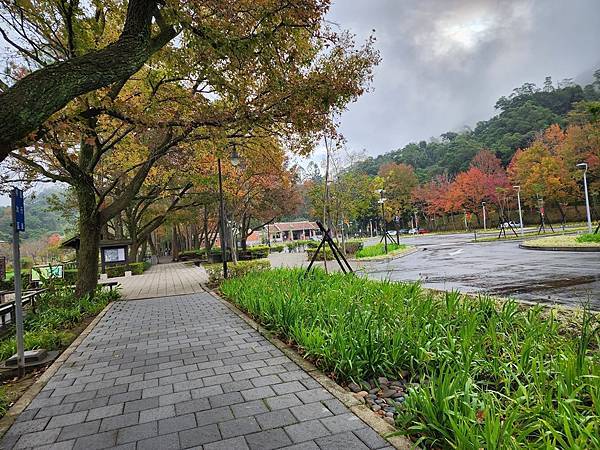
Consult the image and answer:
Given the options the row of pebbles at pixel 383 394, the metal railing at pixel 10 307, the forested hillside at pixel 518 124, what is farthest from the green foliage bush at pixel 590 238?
the forested hillside at pixel 518 124

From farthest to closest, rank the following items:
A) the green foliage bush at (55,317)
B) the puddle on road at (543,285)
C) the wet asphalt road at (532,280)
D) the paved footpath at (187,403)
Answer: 1. the puddle on road at (543,285)
2. the wet asphalt road at (532,280)
3. the green foliage bush at (55,317)
4. the paved footpath at (187,403)

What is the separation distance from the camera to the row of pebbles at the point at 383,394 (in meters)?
2.76

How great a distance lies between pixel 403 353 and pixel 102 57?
4013mm

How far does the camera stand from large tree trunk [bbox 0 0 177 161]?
9.48ft

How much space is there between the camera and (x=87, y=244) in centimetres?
976

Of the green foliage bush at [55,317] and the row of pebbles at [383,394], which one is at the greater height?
the green foliage bush at [55,317]

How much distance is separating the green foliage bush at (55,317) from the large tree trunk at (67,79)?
10.0 ft

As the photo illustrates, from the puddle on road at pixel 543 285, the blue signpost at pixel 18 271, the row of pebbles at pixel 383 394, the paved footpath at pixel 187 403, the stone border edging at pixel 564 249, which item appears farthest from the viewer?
the stone border edging at pixel 564 249

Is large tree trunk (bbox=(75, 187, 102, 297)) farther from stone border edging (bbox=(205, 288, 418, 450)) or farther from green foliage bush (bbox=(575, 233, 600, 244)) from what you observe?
green foliage bush (bbox=(575, 233, 600, 244))

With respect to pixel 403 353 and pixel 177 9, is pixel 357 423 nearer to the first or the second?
pixel 403 353

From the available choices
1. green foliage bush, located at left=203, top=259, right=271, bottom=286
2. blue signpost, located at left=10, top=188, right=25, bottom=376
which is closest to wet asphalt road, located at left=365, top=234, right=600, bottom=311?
green foliage bush, located at left=203, top=259, right=271, bottom=286

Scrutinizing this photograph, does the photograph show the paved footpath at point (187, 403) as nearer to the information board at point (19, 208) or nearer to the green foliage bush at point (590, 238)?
the information board at point (19, 208)

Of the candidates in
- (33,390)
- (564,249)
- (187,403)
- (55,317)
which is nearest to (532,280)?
(187,403)

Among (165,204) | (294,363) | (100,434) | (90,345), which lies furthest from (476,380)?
(165,204)
